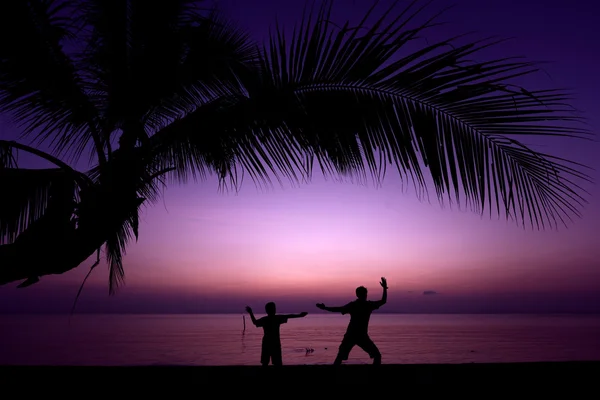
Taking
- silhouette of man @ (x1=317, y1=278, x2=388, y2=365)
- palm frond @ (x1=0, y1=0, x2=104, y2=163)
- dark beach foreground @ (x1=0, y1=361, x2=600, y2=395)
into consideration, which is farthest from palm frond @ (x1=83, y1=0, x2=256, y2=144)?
silhouette of man @ (x1=317, y1=278, x2=388, y2=365)

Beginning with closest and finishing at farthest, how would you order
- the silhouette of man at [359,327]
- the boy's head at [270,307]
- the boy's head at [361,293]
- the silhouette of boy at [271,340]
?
the silhouette of man at [359,327] → the boy's head at [361,293] → the silhouette of boy at [271,340] → the boy's head at [270,307]

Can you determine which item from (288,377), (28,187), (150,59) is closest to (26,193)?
(28,187)

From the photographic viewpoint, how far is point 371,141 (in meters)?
2.93

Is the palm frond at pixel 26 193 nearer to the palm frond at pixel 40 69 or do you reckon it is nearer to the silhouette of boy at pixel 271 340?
the palm frond at pixel 40 69

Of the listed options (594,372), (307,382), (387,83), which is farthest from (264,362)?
(387,83)

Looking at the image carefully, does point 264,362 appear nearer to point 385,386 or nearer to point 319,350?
point 385,386

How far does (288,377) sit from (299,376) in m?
0.12

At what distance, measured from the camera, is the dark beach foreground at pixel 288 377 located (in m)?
4.42

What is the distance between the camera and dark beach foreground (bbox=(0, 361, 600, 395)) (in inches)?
174

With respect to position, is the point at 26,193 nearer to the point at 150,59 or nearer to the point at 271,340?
the point at 150,59

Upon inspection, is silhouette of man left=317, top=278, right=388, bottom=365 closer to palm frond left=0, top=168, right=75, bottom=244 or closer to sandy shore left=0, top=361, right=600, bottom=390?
sandy shore left=0, top=361, right=600, bottom=390

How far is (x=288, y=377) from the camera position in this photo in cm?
477

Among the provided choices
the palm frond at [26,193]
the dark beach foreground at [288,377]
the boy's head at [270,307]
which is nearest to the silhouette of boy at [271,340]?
the boy's head at [270,307]

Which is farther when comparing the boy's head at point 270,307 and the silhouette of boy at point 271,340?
the boy's head at point 270,307
